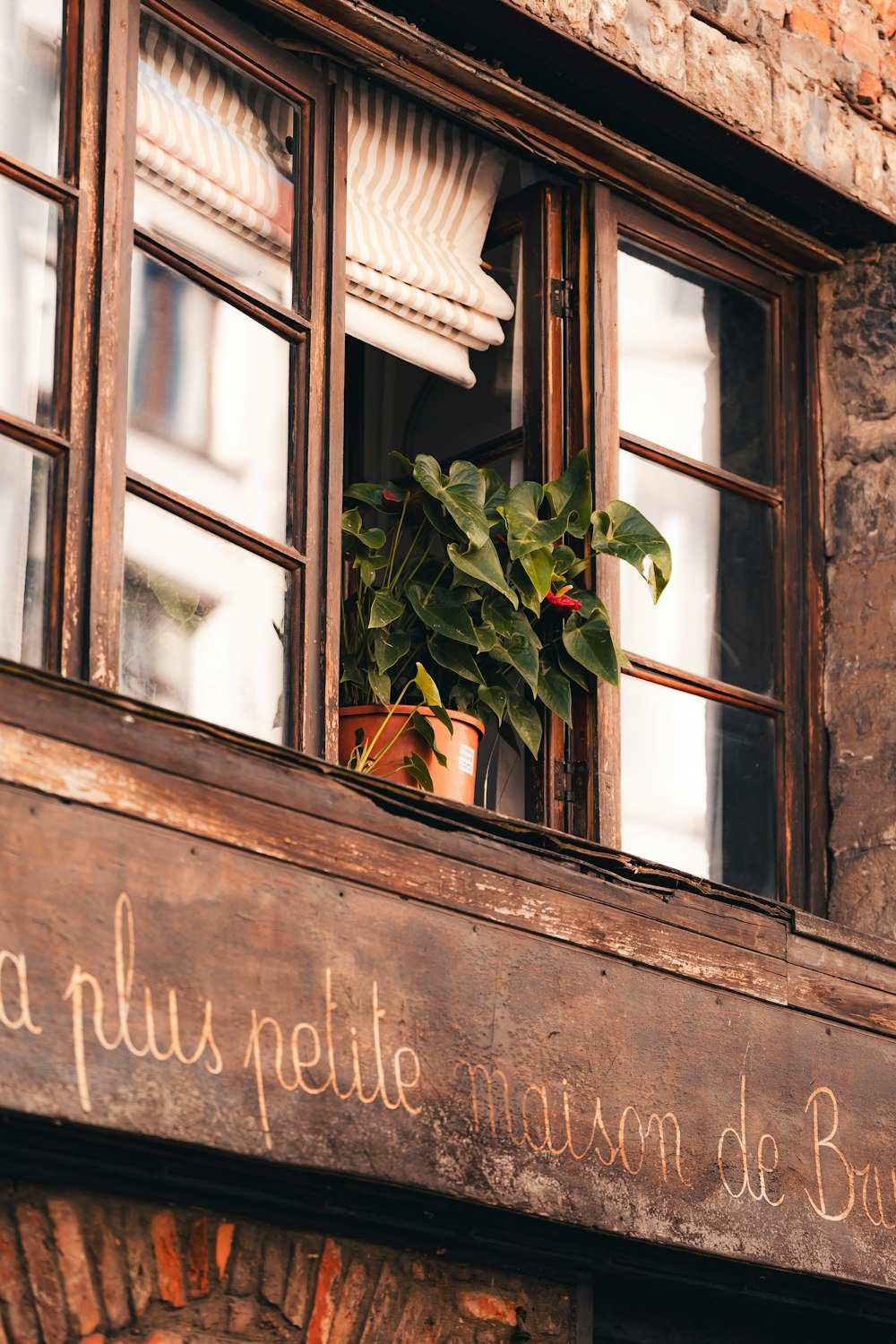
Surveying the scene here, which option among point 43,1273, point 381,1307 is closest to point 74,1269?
point 43,1273

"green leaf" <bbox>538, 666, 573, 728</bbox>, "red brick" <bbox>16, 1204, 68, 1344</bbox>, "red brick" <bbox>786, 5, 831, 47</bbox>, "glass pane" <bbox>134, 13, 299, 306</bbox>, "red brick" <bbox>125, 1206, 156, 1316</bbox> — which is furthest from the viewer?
"red brick" <bbox>786, 5, 831, 47</bbox>

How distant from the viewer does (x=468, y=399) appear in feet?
14.6

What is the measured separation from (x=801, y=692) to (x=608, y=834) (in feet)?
2.45

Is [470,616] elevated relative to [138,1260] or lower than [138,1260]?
elevated

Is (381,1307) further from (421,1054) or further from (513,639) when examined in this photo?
(513,639)

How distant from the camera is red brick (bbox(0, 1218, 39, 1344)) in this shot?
2820 millimetres

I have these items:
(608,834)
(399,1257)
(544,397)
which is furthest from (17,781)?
(544,397)

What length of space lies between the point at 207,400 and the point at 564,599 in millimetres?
785

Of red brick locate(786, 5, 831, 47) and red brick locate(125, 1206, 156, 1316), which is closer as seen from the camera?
red brick locate(125, 1206, 156, 1316)

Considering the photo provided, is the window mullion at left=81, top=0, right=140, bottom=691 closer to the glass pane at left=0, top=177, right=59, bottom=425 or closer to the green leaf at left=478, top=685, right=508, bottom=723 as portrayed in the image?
the glass pane at left=0, top=177, right=59, bottom=425

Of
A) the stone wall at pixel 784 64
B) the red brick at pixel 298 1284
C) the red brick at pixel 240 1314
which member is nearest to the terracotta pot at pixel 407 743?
the red brick at pixel 298 1284

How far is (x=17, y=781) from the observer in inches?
107

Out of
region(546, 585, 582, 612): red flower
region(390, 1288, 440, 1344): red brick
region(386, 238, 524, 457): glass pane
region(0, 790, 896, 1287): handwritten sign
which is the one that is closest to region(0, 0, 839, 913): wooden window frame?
region(386, 238, 524, 457): glass pane

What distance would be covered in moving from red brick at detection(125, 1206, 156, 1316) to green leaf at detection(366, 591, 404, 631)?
1.17 meters
